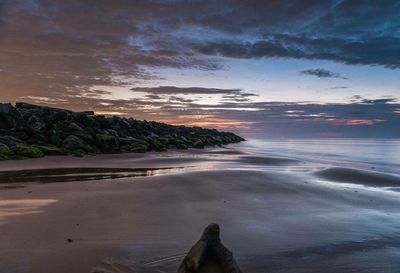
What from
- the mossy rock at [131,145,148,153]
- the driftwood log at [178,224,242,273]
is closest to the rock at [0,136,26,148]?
the mossy rock at [131,145,148,153]

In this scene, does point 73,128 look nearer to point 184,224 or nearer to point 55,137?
point 55,137

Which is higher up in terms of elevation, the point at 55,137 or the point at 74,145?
the point at 55,137

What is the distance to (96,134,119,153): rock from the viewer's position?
77.9ft

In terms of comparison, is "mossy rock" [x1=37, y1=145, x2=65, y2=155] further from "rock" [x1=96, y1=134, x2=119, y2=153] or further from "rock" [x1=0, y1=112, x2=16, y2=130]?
"rock" [x1=0, y1=112, x2=16, y2=130]

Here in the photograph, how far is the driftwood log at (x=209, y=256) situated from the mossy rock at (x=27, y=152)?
1681 cm

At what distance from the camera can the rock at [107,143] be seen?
23.7 m

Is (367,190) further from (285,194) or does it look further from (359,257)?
(359,257)

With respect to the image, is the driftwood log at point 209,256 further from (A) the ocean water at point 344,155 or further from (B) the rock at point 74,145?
(B) the rock at point 74,145

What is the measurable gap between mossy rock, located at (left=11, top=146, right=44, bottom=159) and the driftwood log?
1681cm

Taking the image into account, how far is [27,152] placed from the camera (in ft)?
61.1

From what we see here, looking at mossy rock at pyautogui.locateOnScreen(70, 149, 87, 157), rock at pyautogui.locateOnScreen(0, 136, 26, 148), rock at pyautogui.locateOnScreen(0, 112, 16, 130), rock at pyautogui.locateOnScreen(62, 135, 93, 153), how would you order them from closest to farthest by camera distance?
rock at pyautogui.locateOnScreen(0, 136, 26, 148), mossy rock at pyautogui.locateOnScreen(70, 149, 87, 157), rock at pyautogui.locateOnScreen(62, 135, 93, 153), rock at pyautogui.locateOnScreen(0, 112, 16, 130)

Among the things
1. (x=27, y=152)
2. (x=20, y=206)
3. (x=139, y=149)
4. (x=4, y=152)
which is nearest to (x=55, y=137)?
(x=27, y=152)

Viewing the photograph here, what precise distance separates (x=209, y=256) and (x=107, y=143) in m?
20.6

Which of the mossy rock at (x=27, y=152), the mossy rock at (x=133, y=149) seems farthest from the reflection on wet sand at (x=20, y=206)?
the mossy rock at (x=133, y=149)
